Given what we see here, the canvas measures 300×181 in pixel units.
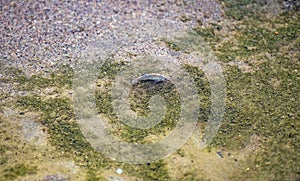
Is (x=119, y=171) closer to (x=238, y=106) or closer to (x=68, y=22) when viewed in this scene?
(x=238, y=106)

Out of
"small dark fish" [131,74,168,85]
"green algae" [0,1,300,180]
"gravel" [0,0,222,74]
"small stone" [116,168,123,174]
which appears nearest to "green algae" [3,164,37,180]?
"green algae" [0,1,300,180]

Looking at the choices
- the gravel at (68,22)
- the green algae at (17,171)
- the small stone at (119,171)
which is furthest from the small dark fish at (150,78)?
the green algae at (17,171)

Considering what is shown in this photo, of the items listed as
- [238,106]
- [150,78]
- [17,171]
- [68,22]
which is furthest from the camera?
[68,22]

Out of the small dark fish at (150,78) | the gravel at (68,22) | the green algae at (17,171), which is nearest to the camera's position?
the green algae at (17,171)

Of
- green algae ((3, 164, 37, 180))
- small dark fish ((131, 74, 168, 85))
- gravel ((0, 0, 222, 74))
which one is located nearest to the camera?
green algae ((3, 164, 37, 180))

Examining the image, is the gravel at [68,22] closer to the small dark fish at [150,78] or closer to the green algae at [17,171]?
the small dark fish at [150,78]

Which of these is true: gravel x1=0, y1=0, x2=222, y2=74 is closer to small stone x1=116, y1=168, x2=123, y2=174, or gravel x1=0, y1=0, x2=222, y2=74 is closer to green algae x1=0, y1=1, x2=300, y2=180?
green algae x1=0, y1=1, x2=300, y2=180

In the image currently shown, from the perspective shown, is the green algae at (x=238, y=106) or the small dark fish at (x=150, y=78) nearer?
the green algae at (x=238, y=106)

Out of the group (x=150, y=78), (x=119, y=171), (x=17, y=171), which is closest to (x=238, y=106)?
(x=150, y=78)

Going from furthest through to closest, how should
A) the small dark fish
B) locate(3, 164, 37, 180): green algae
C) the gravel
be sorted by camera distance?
1. the gravel
2. the small dark fish
3. locate(3, 164, 37, 180): green algae

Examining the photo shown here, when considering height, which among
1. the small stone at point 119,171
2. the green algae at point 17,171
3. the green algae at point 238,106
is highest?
the green algae at point 238,106

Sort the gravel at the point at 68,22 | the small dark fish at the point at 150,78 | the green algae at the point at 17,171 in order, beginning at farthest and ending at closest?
the gravel at the point at 68,22
the small dark fish at the point at 150,78
the green algae at the point at 17,171

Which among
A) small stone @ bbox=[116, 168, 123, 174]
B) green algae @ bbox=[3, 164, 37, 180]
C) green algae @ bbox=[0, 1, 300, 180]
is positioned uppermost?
green algae @ bbox=[0, 1, 300, 180]
